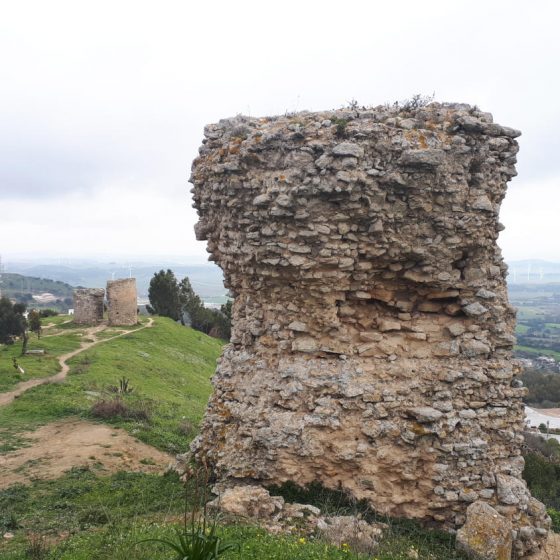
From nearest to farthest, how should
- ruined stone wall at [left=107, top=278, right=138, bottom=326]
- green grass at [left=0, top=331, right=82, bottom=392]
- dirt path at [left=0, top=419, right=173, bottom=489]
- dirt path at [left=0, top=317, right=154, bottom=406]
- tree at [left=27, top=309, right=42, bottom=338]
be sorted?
dirt path at [left=0, top=419, right=173, bottom=489] < dirt path at [left=0, top=317, right=154, bottom=406] < green grass at [left=0, top=331, right=82, bottom=392] < tree at [left=27, top=309, right=42, bottom=338] < ruined stone wall at [left=107, top=278, right=138, bottom=326]

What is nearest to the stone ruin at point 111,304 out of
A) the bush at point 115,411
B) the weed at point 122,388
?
the weed at point 122,388

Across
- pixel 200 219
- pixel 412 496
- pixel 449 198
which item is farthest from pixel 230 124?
pixel 412 496

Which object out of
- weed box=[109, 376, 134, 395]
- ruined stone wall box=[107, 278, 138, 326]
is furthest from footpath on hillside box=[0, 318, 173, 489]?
ruined stone wall box=[107, 278, 138, 326]

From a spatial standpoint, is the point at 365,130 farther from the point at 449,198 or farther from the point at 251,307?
the point at 251,307

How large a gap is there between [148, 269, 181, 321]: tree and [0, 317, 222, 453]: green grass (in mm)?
8729

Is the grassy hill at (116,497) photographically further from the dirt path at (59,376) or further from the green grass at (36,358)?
the dirt path at (59,376)

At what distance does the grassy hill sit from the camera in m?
6.04

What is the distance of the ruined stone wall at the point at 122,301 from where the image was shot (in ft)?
106

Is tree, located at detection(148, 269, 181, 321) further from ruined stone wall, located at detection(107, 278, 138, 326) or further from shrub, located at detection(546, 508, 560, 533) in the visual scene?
shrub, located at detection(546, 508, 560, 533)

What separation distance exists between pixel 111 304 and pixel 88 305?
1806 millimetres

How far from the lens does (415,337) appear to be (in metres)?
8.06

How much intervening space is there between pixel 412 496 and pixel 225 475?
9.95ft

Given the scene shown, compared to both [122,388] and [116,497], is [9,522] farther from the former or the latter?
[122,388]

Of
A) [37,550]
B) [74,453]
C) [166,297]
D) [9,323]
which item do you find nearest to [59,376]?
[9,323]
